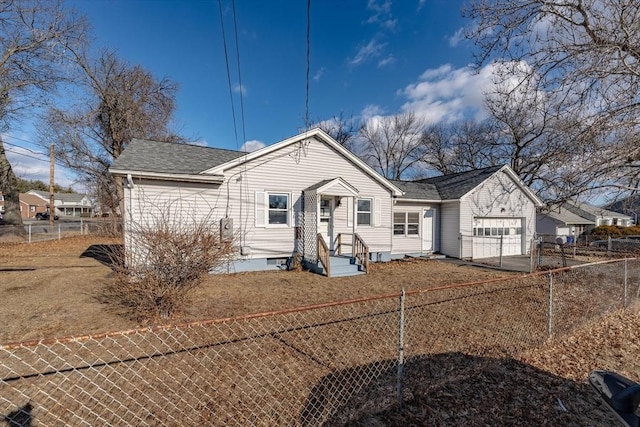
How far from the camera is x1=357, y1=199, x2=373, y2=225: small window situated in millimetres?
12371

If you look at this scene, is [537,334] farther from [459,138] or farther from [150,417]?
[459,138]

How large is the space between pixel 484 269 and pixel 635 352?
7.44 meters

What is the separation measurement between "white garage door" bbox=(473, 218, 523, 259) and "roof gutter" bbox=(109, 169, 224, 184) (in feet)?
40.2

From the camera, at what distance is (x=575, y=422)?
2.90 meters

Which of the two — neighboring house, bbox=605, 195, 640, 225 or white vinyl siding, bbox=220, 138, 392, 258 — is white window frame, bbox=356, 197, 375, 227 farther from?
neighboring house, bbox=605, 195, 640, 225

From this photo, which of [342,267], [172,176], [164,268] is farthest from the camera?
[342,267]

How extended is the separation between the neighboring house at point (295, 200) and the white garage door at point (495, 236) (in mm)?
95

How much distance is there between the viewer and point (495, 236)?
609 inches

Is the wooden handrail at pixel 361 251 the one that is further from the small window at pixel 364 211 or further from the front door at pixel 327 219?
the small window at pixel 364 211

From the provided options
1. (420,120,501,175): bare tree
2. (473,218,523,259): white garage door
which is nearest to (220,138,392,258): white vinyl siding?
(473,218,523,259): white garage door

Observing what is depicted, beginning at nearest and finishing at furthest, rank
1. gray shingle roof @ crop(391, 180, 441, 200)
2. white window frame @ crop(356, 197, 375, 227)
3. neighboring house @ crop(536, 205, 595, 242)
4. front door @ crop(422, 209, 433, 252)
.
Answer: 1. white window frame @ crop(356, 197, 375, 227)
2. gray shingle roof @ crop(391, 180, 441, 200)
3. front door @ crop(422, 209, 433, 252)
4. neighboring house @ crop(536, 205, 595, 242)

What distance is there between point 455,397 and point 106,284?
8.47 metres

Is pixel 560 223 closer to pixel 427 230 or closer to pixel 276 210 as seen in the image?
pixel 427 230

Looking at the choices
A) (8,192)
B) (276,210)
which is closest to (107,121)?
(8,192)
